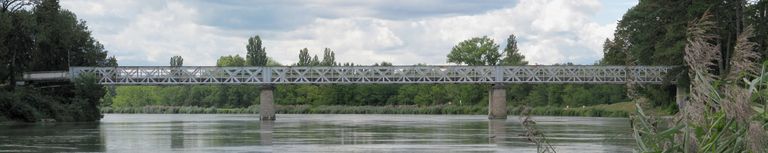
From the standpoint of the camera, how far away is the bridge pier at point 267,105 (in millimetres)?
82438

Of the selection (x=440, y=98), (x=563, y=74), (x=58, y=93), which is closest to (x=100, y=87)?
(x=58, y=93)

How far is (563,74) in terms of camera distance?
101312mm

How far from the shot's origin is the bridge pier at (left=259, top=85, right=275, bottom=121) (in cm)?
8244

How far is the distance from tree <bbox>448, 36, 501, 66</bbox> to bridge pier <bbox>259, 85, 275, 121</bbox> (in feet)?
201

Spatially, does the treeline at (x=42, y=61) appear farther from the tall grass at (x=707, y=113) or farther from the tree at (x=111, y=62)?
the tall grass at (x=707, y=113)

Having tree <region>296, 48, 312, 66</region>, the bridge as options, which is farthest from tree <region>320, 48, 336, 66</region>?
the bridge

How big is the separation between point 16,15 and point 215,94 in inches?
3528

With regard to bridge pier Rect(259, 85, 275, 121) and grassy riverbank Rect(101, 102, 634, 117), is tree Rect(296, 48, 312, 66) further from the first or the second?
bridge pier Rect(259, 85, 275, 121)

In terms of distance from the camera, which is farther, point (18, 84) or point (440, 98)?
point (440, 98)

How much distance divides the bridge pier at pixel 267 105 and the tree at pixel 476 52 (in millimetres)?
61151

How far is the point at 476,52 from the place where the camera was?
145500 mm

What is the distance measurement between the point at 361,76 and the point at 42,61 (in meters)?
25.0

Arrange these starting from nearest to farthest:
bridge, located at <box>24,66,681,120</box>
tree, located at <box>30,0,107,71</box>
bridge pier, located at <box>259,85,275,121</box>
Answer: tree, located at <box>30,0,107,71</box> → bridge pier, located at <box>259,85,275,121</box> → bridge, located at <box>24,66,681,120</box>

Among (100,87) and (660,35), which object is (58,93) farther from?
(660,35)
